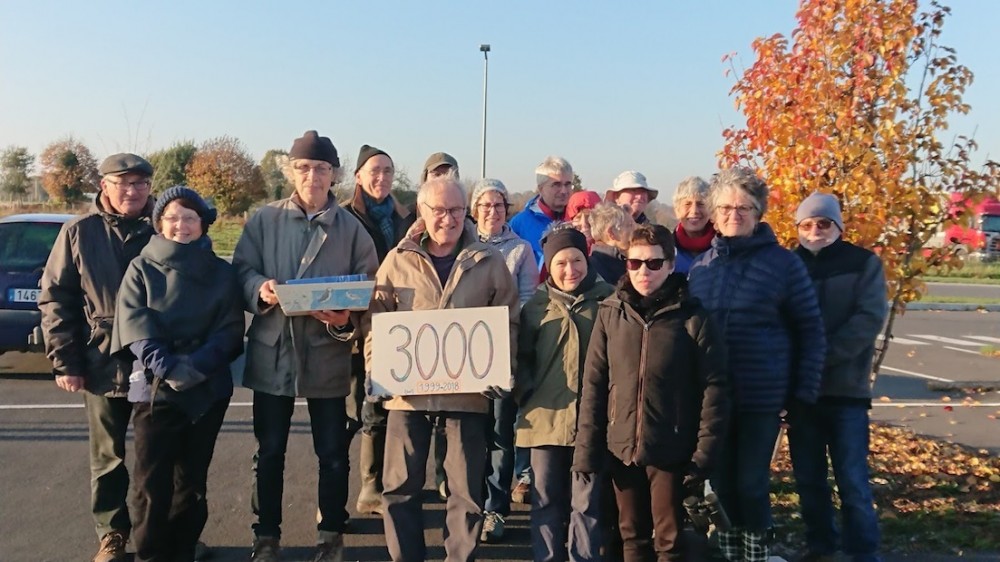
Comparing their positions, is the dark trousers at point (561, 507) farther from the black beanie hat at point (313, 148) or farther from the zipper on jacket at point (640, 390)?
the black beanie hat at point (313, 148)

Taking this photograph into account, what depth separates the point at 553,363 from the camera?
161 inches

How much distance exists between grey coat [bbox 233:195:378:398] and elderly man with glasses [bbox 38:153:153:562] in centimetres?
62

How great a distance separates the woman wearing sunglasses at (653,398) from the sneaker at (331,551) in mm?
1438

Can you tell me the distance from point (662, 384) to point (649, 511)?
69 cm

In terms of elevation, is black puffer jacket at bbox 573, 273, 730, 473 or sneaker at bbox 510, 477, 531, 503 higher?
black puffer jacket at bbox 573, 273, 730, 473

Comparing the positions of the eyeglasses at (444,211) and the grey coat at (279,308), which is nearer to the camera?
the eyeglasses at (444,211)

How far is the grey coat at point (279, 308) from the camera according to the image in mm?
4258

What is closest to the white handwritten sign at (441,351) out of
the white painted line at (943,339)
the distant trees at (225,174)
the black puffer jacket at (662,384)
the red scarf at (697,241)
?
the black puffer jacket at (662,384)

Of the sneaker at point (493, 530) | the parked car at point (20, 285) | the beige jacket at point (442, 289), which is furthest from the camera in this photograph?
the parked car at point (20, 285)

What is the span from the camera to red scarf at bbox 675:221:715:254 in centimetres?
475

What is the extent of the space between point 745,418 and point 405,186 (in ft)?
78.6

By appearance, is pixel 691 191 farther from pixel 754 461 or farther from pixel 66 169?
pixel 66 169

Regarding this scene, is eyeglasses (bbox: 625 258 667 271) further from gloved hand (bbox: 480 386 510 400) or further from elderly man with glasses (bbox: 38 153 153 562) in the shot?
elderly man with glasses (bbox: 38 153 153 562)

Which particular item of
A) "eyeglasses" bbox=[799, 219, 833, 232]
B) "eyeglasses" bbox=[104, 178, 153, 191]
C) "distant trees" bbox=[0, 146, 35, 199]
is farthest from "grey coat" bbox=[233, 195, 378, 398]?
"distant trees" bbox=[0, 146, 35, 199]
